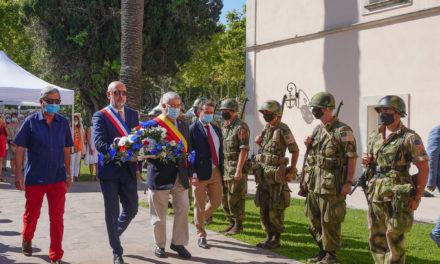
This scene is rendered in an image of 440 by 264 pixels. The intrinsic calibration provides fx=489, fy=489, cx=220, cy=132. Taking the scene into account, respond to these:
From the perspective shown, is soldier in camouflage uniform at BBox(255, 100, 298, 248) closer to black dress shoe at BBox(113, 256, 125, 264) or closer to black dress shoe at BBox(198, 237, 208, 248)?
black dress shoe at BBox(198, 237, 208, 248)

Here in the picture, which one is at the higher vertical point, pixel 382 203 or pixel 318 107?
pixel 318 107

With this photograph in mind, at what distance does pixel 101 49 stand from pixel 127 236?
18.4m

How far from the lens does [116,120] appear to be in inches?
233

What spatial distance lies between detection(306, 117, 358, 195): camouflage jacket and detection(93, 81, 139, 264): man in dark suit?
2273 mm

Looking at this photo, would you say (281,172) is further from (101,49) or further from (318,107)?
(101,49)

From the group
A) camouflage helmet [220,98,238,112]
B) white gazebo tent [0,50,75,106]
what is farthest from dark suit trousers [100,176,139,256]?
white gazebo tent [0,50,75,106]

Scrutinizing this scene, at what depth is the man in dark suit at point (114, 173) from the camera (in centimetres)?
575

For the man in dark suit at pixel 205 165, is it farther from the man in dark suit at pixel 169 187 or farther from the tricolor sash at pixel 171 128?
the tricolor sash at pixel 171 128

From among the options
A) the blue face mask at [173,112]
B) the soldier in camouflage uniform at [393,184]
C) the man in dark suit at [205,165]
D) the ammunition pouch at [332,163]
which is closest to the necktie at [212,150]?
the man in dark suit at [205,165]

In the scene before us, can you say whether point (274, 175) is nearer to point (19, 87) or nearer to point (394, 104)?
point (394, 104)

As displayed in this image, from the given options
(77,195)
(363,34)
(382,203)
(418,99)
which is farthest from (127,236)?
(363,34)

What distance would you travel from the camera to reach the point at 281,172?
6953 mm

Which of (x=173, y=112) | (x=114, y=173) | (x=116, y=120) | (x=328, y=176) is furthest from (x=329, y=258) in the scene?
(x=116, y=120)

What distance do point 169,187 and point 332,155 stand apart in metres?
2.07
